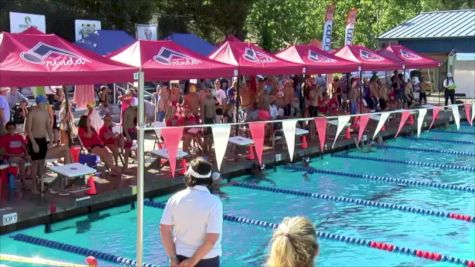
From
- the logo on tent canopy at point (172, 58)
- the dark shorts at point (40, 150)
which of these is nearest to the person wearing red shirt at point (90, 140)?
the dark shorts at point (40, 150)

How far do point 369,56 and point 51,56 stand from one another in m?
12.1

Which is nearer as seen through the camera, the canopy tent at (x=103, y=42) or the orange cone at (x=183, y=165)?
the orange cone at (x=183, y=165)

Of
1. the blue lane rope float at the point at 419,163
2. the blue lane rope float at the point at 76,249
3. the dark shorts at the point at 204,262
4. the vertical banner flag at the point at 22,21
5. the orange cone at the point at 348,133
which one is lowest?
the blue lane rope float at the point at 76,249

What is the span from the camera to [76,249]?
27.4 feet

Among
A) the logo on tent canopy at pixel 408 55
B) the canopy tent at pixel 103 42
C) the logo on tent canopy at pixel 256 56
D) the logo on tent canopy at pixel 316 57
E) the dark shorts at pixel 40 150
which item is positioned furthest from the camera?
the logo on tent canopy at pixel 408 55

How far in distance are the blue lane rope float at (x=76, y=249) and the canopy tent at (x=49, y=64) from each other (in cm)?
216

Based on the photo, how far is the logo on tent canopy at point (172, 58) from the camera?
11.2 metres

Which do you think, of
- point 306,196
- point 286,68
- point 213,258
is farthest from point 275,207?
point 213,258

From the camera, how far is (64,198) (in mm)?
9859

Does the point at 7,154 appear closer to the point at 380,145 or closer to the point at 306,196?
the point at 306,196

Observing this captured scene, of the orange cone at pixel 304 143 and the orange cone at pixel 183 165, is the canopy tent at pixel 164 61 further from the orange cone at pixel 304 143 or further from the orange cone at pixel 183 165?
the orange cone at pixel 304 143

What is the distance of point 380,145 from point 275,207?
24.1 feet

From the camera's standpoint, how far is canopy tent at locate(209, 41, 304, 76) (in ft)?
44.8

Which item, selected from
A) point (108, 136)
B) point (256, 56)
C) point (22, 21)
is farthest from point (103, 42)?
point (108, 136)
